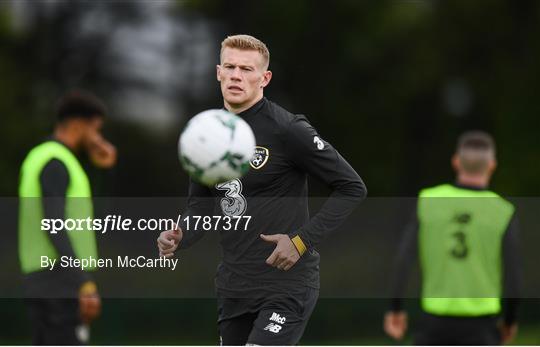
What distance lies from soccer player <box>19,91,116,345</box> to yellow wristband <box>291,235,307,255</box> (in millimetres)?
2179

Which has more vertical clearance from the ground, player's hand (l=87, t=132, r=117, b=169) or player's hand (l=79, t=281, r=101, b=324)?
player's hand (l=87, t=132, r=117, b=169)

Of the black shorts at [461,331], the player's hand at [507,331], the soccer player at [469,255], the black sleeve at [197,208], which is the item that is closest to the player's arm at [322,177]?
the black sleeve at [197,208]

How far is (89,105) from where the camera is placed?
750 centimetres

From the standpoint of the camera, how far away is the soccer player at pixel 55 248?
23.0 feet

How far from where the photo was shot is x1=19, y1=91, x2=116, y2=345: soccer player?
276 inches

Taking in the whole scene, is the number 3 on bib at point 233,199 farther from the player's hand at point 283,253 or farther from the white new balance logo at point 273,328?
the white new balance logo at point 273,328

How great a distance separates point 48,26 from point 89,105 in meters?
15.4

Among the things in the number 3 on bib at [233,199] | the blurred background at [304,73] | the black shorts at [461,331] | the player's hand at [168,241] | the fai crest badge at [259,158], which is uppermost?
the blurred background at [304,73]

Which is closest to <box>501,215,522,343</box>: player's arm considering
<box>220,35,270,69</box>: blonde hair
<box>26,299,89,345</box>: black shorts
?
<box>220,35,270,69</box>: blonde hair

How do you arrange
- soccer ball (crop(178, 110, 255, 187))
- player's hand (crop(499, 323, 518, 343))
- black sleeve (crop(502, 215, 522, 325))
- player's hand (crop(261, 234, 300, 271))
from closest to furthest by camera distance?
Result: soccer ball (crop(178, 110, 255, 187)) < player's hand (crop(261, 234, 300, 271)) < black sleeve (crop(502, 215, 522, 325)) < player's hand (crop(499, 323, 518, 343))

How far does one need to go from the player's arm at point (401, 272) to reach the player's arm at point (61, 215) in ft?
6.49

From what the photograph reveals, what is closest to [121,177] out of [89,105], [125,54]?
[125,54]

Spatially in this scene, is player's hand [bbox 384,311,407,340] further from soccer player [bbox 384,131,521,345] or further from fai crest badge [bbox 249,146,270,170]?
fai crest badge [bbox 249,146,270,170]

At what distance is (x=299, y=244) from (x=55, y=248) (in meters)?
2.28
